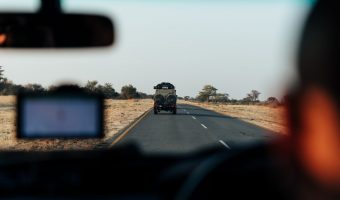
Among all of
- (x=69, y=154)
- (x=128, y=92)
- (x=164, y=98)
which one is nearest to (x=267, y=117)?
(x=164, y=98)

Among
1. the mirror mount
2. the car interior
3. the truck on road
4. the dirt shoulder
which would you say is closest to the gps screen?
the car interior

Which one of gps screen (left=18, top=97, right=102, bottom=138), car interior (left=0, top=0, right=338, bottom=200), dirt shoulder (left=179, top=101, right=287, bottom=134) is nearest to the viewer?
dirt shoulder (left=179, top=101, right=287, bottom=134)

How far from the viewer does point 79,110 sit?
431cm

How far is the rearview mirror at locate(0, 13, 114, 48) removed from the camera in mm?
3562

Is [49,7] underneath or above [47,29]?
above

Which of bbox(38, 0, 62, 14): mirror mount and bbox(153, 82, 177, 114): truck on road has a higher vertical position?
bbox(38, 0, 62, 14): mirror mount

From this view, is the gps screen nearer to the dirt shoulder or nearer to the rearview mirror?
the rearview mirror

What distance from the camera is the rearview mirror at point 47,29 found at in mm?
3562

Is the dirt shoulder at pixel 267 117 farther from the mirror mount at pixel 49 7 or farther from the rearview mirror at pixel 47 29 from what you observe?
the mirror mount at pixel 49 7

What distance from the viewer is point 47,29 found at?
143 inches

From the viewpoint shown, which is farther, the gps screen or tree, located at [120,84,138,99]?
tree, located at [120,84,138,99]

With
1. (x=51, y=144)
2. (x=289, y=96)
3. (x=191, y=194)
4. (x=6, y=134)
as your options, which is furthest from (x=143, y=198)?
(x=6, y=134)

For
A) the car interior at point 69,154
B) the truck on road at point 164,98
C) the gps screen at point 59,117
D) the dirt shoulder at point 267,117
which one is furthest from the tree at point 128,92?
the truck on road at point 164,98

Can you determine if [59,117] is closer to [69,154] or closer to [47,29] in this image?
[69,154]
